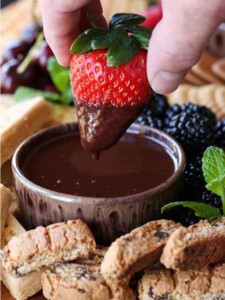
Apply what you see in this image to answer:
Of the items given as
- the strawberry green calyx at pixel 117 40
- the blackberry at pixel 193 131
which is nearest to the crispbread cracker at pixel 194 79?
the blackberry at pixel 193 131

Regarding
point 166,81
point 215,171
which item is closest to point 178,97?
point 215,171

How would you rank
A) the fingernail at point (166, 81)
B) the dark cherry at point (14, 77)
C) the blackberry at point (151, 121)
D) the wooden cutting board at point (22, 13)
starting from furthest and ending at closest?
the wooden cutting board at point (22, 13) < the dark cherry at point (14, 77) < the blackberry at point (151, 121) < the fingernail at point (166, 81)

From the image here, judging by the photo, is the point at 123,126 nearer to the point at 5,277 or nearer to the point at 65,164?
the point at 65,164

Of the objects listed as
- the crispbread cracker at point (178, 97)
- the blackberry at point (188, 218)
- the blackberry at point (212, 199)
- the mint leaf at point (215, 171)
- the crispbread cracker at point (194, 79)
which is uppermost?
the mint leaf at point (215, 171)

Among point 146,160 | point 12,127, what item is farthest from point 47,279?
point 12,127

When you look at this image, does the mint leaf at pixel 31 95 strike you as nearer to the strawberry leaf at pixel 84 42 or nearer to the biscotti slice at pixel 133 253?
the strawberry leaf at pixel 84 42

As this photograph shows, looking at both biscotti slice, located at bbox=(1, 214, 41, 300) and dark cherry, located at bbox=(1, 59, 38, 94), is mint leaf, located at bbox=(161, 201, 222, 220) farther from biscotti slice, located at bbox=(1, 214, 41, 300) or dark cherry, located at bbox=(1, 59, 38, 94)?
dark cherry, located at bbox=(1, 59, 38, 94)
